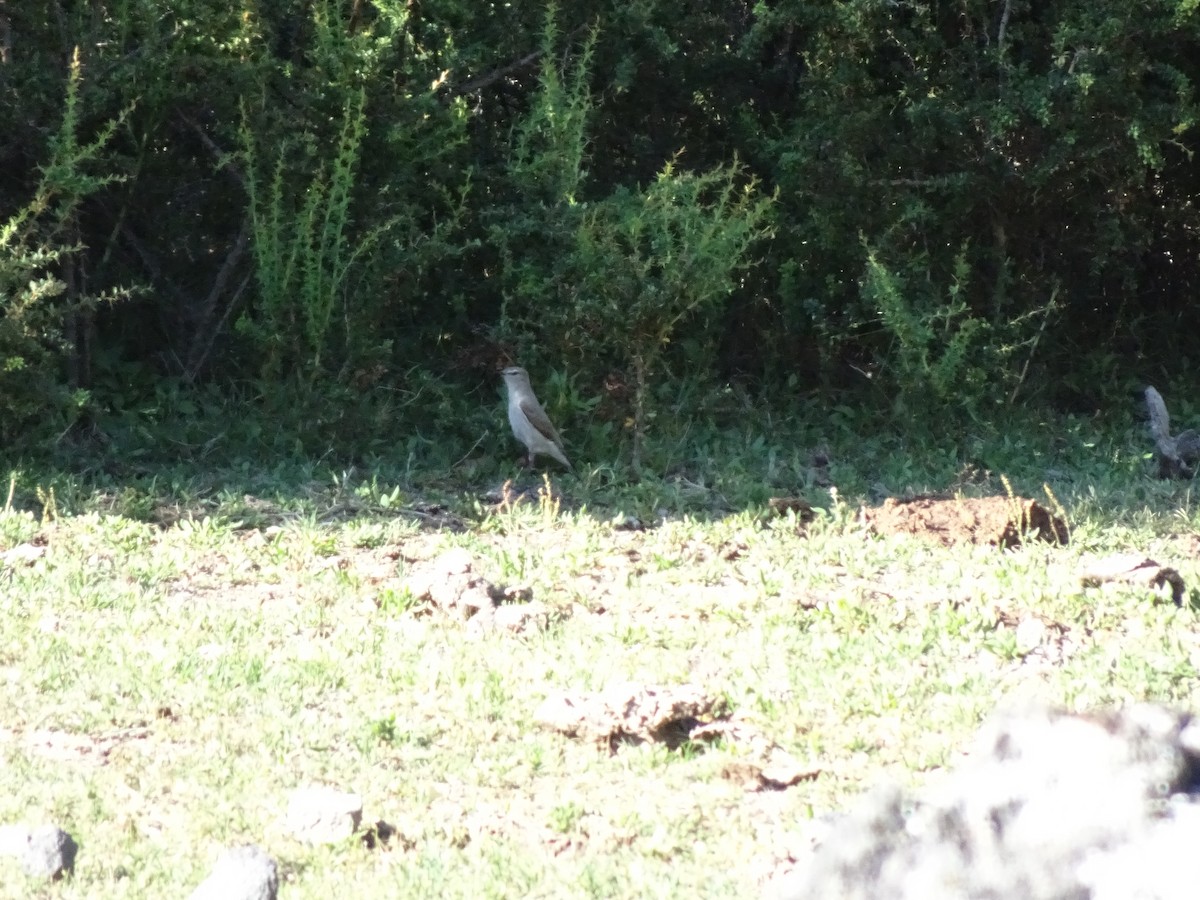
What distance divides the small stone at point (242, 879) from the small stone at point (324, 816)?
28 centimetres

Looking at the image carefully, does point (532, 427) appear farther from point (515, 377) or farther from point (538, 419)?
point (515, 377)

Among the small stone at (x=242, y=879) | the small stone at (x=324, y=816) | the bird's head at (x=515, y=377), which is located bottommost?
the bird's head at (x=515, y=377)

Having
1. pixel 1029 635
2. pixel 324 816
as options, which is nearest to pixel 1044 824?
pixel 324 816

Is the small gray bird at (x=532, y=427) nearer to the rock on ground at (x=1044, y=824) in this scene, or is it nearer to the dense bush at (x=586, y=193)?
the dense bush at (x=586, y=193)

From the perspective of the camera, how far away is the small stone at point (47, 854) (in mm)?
3406

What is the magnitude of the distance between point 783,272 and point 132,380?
3850 mm

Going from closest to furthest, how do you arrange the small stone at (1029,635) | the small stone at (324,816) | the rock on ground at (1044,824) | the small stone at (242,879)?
the rock on ground at (1044,824) → the small stone at (242,879) → the small stone at (324,816) → the small stone at (1029,635)

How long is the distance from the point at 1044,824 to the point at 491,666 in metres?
2.46

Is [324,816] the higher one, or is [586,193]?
[586,193]

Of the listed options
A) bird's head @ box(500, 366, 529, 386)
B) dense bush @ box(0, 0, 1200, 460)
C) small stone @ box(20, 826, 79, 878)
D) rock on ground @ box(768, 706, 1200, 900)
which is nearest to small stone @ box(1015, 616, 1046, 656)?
rock on ground @ box(768, 706, 1200, 900)

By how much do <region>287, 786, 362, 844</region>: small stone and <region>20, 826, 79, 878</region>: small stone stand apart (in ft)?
1.61

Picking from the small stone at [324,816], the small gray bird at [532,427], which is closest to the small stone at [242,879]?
the small stone at [324,816]

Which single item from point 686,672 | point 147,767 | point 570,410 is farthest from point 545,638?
point 570,410

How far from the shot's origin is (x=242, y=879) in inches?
126
